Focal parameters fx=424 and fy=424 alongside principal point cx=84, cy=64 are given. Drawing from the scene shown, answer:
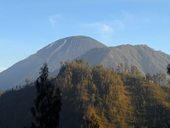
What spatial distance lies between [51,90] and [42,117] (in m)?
3.51

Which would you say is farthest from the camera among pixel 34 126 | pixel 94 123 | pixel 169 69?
pixel 169 69

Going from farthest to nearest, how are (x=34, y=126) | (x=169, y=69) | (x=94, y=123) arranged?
(x=169, y=69) < (x=94, y=123) < (x=34, y=126)

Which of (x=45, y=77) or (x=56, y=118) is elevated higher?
(x=45, y=77)

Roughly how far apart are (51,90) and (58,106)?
215cm

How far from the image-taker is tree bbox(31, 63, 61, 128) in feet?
157

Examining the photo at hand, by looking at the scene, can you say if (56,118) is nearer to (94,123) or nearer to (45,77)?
(45,77)

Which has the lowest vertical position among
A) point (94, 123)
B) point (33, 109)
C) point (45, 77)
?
point (94, 123)

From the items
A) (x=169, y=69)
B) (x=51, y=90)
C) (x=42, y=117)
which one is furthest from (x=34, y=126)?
(x=169, y=69)

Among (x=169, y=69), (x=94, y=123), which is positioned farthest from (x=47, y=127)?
(x=169, y=69)

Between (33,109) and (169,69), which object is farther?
(169,69)

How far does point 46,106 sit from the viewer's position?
48.4 metres

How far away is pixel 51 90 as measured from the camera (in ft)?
162

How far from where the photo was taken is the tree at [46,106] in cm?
4775

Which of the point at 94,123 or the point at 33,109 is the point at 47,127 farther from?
the point at 94,123
